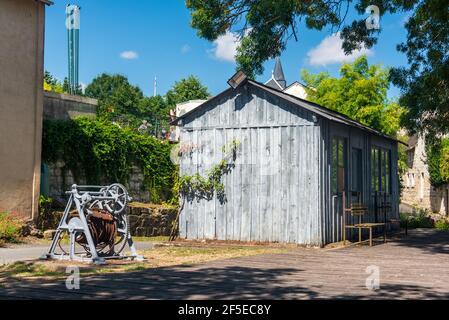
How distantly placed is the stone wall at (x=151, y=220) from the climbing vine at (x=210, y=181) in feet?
14.0

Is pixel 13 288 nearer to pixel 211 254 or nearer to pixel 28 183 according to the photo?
pixel 211 254

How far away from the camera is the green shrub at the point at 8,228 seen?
15.9 meters

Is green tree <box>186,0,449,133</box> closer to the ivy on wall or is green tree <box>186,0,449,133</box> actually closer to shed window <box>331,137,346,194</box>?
shed window <box>331,137,346,194</box>

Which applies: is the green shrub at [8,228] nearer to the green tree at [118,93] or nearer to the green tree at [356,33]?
the green tree at [356,33]

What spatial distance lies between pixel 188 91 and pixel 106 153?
4746 centimetres

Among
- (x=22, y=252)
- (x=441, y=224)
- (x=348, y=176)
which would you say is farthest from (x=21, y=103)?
(x=441, y=224)

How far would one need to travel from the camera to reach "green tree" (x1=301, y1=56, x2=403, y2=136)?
135ft

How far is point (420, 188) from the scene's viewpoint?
1844 inches

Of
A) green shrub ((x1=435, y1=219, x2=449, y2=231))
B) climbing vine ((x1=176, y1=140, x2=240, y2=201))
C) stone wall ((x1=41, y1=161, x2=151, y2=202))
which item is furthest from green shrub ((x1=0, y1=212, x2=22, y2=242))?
green shrub ((x1=435, y1=219, x2=449, y2=231))

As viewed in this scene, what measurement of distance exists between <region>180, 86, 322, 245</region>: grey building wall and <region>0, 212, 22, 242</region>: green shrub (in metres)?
4.40

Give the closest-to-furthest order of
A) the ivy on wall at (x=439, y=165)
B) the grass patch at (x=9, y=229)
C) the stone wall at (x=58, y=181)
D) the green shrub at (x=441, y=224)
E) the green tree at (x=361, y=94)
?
the grass patch at (x=9, y=229), the stone wall at (x=58, y=181), the green shrub at (x=441, y=224), the ivy on wall at (x=439, y=165), the green tree at (x=361, y=94)

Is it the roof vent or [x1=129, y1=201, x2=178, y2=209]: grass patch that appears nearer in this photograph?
the roof vent

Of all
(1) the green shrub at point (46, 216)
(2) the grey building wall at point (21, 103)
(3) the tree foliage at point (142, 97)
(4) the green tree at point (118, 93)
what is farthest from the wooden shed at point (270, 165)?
(4) the green tree at point (118, 93)
